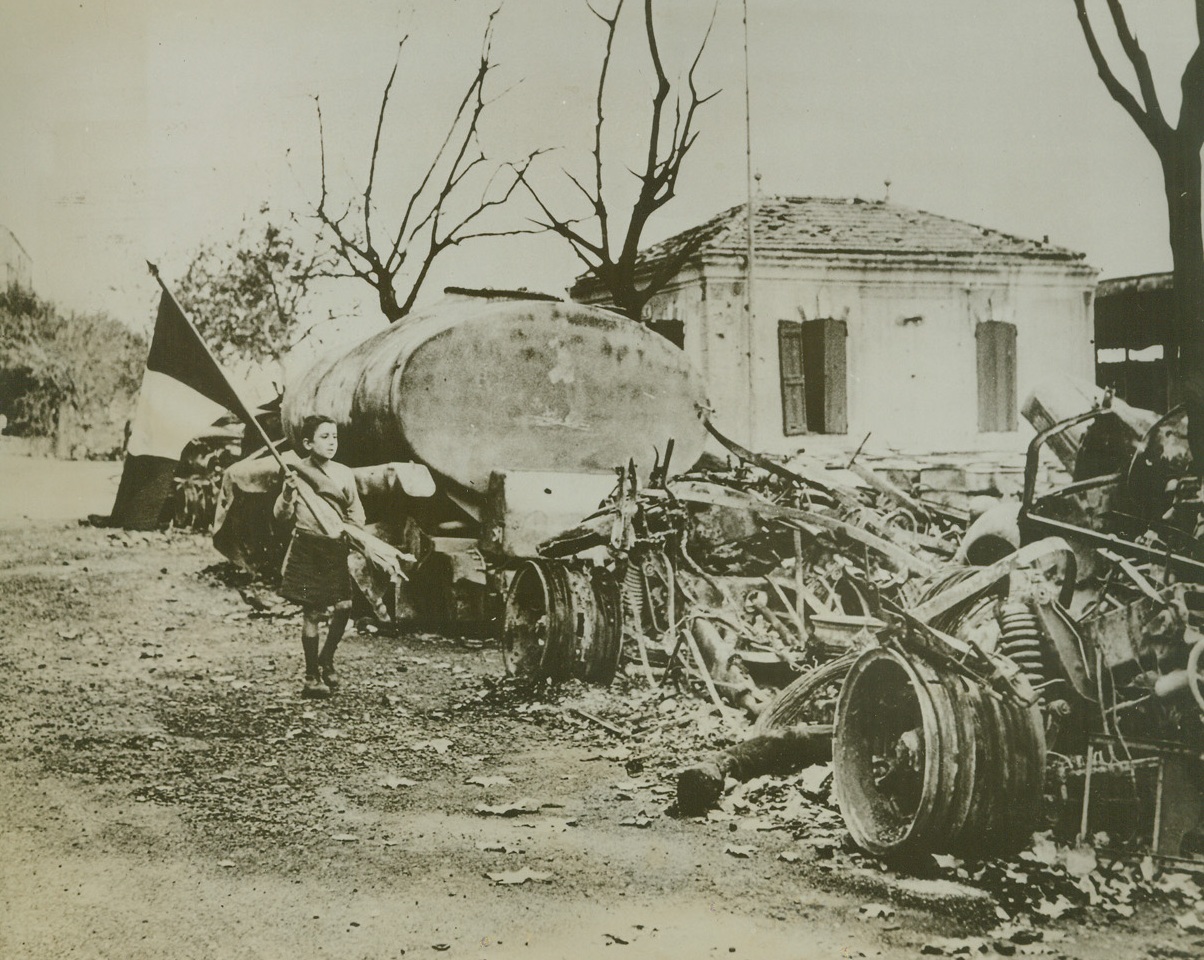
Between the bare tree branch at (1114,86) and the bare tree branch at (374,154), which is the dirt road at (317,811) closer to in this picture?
the bare tree branch at (374,154)

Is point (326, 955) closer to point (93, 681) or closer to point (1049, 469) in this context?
point (93, 681)

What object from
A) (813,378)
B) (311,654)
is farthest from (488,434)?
(813,378)

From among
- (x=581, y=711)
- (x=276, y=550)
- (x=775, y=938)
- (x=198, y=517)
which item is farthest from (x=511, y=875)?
(x=198, y=517)

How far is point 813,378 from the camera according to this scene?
181 inches

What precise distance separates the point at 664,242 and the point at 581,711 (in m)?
2.01

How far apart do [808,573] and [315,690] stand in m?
2.17

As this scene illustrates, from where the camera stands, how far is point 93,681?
3.89 m

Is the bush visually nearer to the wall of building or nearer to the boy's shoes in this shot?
the boy's shoes

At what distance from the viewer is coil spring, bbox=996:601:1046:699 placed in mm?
2928

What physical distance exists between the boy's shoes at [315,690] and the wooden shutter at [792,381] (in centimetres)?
237

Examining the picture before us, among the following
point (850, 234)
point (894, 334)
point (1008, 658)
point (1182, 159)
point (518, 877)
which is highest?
point (850, 234)

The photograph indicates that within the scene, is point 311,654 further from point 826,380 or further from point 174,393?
point 826,380

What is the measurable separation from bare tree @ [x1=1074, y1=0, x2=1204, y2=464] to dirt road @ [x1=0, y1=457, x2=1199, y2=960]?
188 cm

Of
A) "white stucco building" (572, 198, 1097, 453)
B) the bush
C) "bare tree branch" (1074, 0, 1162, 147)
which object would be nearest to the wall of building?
"white stucco building" (572, 198, 1097, 453)
